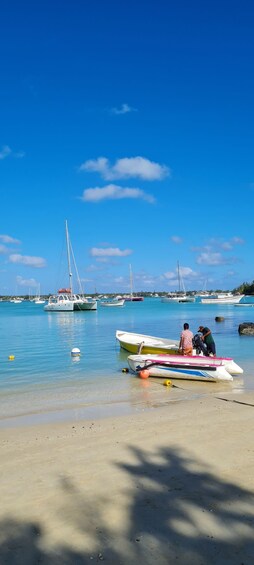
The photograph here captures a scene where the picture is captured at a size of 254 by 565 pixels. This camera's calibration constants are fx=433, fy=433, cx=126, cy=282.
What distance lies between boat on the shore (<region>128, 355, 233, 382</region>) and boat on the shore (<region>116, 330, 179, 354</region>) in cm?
280

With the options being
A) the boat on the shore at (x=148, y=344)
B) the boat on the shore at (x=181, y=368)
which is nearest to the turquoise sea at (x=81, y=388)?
the boat on the shore at (x=181, y=368)

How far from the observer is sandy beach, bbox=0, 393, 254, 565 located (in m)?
4.66

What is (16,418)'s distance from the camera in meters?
11.1

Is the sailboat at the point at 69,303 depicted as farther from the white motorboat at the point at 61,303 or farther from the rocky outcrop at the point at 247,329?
the rocky outcrop at the point at 247,329

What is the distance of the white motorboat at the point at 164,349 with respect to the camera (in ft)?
52.1

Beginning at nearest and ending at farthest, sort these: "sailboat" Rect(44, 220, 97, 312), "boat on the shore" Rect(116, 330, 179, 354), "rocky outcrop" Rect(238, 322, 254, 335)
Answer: "boat on the shore" Rect(116, 330, 179, 354) < "rocky outcrop" Rect(238, 322, 254, 335) < "sailboat" Rect(44, 220, 97, 312)

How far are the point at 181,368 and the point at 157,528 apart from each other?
11019 millimetres

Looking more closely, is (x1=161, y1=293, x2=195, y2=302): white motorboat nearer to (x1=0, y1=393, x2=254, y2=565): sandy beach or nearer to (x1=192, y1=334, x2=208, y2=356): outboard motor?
(x1=192, y1=334, x2=208, y2=356): outboard motor

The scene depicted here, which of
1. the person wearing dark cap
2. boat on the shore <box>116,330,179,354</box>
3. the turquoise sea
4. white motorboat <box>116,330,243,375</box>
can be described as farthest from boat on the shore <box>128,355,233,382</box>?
boat on the shore <box>116,330,179,354</box>

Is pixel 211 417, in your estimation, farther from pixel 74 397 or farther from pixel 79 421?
pixel 74 397

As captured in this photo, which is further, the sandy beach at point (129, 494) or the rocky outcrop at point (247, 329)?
the rocky outcrop at point (247, 329)

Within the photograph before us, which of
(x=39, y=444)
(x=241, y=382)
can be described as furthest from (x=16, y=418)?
(x=241, y=382)

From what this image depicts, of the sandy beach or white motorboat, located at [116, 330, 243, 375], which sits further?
white motorboat, located at [116, 330, 243, 375]

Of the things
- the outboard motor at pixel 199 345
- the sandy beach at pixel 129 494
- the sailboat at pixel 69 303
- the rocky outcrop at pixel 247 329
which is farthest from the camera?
the sailboat at pixel 69 303
